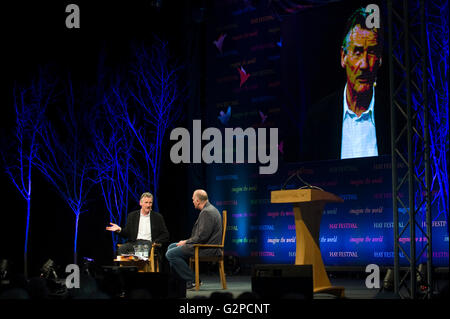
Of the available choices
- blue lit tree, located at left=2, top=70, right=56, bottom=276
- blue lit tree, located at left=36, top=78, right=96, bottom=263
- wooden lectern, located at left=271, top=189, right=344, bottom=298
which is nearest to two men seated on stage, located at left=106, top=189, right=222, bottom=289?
wooden lectern, located at left=271, top=189, right=344, bottom=298

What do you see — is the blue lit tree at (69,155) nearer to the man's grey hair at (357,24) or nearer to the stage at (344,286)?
the stage at (344,286)

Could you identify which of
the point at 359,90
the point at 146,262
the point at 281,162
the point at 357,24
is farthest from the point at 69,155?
the point at 357,24

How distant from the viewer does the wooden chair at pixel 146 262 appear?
5.87m

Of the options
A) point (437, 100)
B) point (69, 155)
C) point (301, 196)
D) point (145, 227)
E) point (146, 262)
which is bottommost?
point (146, 262)

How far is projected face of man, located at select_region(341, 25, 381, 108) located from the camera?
7.89 metres

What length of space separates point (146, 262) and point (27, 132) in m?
3.51

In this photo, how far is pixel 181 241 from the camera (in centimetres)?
585

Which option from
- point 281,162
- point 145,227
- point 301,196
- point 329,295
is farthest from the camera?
point 281,162

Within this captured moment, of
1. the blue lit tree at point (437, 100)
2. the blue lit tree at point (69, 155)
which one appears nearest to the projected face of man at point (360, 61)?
the blue lit tree at point (437, 100)

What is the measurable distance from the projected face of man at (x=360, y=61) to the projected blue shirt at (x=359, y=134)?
0.48ft

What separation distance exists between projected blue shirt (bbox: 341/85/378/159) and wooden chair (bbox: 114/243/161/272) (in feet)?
10.6

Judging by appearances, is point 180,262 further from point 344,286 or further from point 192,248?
point 344,286
